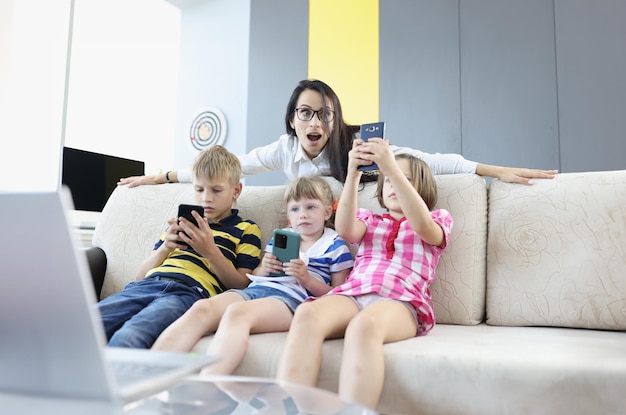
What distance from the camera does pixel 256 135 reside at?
3682 millimetres

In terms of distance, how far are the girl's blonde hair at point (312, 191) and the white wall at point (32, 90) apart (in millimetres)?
2227

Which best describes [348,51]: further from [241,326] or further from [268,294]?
[241,326]

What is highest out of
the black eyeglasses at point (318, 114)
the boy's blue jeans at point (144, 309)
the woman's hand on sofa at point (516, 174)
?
the black eyeglasses at point (318, 114)

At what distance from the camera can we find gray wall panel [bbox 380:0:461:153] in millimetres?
3096

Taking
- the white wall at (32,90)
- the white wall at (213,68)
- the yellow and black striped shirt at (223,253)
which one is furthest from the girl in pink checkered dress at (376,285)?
the white wall at (213,68)

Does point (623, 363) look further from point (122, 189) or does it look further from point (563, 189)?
point (122, 189)

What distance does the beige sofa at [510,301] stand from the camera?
1037 millimetres

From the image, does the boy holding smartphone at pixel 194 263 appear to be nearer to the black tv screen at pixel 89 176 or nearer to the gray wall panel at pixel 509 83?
the black tv screen at pixel 89 176

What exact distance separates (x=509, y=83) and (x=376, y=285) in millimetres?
2046

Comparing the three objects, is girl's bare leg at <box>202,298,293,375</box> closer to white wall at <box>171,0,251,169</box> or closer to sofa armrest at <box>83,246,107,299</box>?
sofa armrest at <box>83,246,107,299</box>

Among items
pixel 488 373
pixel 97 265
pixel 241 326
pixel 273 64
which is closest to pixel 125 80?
pixel 273 64

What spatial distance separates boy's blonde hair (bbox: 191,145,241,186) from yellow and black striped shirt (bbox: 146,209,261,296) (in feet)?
0.47

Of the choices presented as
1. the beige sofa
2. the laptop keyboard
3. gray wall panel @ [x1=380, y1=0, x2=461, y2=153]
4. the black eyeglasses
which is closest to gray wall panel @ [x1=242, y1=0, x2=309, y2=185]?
gray wall panel @ [x1=380, y1=0, x2=461, y2=153]

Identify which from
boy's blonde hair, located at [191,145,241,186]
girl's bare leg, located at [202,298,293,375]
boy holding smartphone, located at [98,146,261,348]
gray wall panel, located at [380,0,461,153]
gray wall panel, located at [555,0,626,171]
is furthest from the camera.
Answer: gray wall panel, located at [380,0,461,153]
